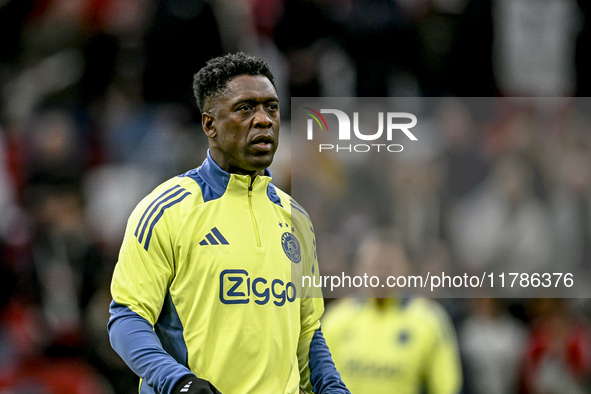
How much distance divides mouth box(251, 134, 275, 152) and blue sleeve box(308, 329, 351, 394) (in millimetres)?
863

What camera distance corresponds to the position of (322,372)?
10.8 feet

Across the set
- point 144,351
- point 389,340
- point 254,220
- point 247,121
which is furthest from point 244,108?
point 389,340

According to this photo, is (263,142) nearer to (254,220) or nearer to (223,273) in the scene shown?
(254,220)

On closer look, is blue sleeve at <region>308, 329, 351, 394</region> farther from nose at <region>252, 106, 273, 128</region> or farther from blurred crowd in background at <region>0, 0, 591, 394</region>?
blurred crowd in background at <region>0, 0, 591, 394</region>

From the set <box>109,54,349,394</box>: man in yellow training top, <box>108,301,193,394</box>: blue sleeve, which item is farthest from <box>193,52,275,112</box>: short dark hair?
<box>108,301,193,394</box>: blue sleeve

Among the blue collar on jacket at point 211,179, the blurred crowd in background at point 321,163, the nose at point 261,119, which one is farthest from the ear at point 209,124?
the blurred crowd in background at point 321,163

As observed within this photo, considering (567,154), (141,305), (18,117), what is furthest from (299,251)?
(18,117)

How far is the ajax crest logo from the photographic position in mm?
3242

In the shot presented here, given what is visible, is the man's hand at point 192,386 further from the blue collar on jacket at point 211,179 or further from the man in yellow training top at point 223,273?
the blue collar on jacket at point 211,179

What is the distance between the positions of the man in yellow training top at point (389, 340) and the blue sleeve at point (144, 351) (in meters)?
2.88

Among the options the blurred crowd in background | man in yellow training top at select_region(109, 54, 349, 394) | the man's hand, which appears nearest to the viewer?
the man's hand

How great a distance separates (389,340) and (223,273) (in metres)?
2.85

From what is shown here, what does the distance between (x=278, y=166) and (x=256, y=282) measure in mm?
3920

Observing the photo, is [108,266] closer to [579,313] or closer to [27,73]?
[27,73]
